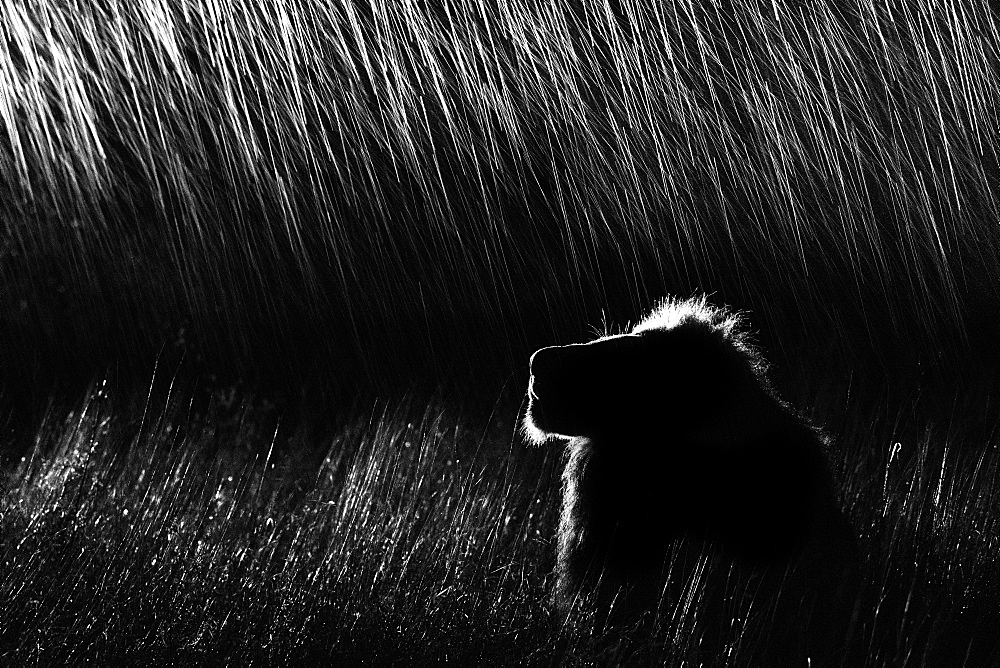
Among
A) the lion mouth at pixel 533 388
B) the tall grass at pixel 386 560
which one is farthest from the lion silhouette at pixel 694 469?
the tall grass at pixel 386 560

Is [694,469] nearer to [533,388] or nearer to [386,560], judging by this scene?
[533,388]

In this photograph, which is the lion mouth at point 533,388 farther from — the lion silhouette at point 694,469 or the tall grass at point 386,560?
the tall grass at point 386,560

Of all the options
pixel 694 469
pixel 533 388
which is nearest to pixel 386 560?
pixel 533 388

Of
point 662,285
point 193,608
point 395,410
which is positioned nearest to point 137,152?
point 395,410

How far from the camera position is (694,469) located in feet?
9.12

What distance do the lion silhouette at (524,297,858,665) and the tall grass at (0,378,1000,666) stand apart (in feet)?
0.38

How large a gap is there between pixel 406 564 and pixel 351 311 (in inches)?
166

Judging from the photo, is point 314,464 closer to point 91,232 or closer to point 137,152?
point 91,232

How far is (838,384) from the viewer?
16.5ft

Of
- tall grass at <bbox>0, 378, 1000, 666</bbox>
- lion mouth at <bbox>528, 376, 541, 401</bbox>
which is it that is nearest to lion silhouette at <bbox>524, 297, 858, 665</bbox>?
lion mouth at <bbox>528, 376, 541, 401</bbox>

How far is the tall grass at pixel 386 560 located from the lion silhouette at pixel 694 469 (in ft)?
0.38

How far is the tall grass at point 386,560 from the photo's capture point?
2.68m

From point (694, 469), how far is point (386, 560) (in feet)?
4.36

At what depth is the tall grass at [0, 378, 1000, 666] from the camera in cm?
268
